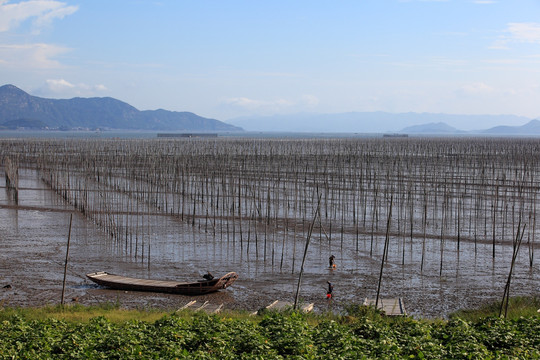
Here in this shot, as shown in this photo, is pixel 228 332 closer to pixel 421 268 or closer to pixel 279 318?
pixel 279 318

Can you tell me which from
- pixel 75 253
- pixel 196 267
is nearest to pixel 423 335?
pixel 196 267

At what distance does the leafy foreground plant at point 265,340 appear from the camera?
10.4m

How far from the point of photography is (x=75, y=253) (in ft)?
82.4

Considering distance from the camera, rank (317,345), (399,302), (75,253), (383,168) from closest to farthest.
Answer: (317,345) → (399,302) → (75,253) → (383,168)

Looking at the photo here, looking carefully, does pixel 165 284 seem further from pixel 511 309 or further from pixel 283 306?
pixel 511 309

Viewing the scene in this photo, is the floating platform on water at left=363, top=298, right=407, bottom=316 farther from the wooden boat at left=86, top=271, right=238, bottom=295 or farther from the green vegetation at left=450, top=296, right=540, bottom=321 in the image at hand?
the wooden boat at left=86, top=271, right=238, bottom=295

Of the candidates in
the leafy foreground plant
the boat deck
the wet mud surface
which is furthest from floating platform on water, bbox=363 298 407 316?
the boat deck

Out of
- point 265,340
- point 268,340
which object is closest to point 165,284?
point 268,340

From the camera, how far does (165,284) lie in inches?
778

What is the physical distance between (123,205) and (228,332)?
26.4m

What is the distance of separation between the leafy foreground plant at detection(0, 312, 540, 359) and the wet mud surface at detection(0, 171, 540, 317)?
5978 millimetres

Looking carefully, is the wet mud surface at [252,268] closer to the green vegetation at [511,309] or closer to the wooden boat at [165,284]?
the wooden boat at [165,284]

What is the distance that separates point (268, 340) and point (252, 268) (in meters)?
11.6

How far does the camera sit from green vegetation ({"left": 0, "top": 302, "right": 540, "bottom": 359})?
34.2 feet
